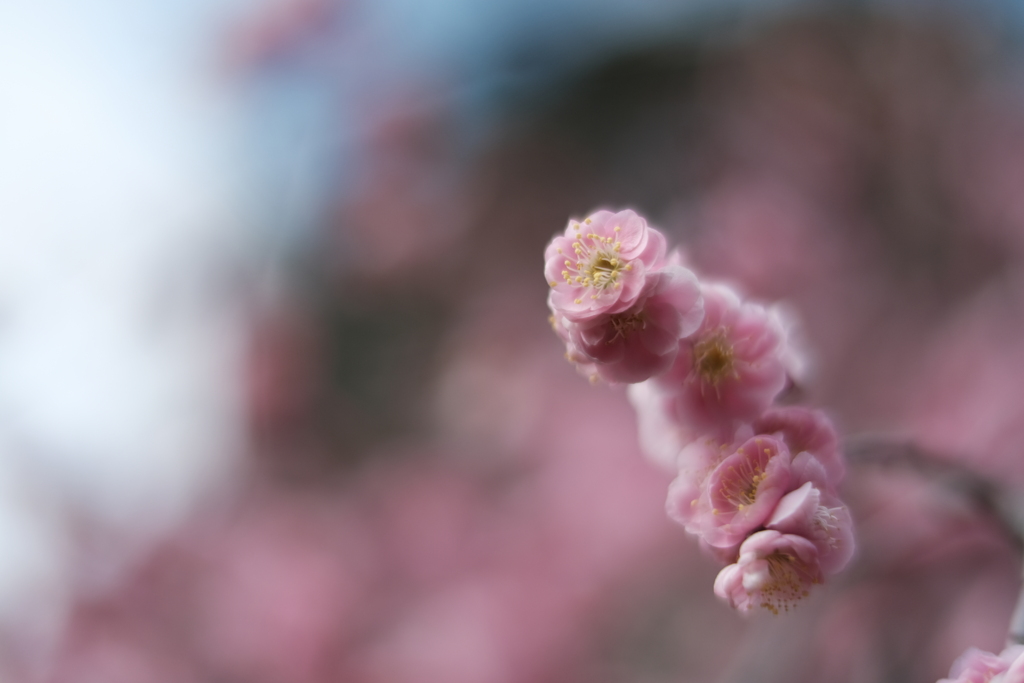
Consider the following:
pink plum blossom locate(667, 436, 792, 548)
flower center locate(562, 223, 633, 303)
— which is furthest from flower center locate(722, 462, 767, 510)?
flower center locate(562, 223, 633, 303)

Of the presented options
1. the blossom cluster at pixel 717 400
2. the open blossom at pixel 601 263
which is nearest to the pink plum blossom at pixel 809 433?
the blossom cluster at pixel 717 400

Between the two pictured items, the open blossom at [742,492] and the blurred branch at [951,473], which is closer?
the open blossom at [742,492]

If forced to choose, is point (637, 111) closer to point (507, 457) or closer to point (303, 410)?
point (507, 457)

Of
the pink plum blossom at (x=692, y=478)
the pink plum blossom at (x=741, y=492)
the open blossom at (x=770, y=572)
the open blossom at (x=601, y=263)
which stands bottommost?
the open blossom at (x=770, y=572)

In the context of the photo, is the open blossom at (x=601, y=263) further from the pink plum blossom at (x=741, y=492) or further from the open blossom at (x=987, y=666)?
the open blossom at (x=987, y=666)

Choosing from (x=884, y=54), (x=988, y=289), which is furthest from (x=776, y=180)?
(x=988, y=289)

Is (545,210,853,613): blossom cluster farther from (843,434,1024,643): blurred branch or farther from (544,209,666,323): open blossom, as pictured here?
(843,434,1024,643): blurred branch

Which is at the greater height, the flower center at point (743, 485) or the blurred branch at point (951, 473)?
the blurred branch at point (951, 473)
